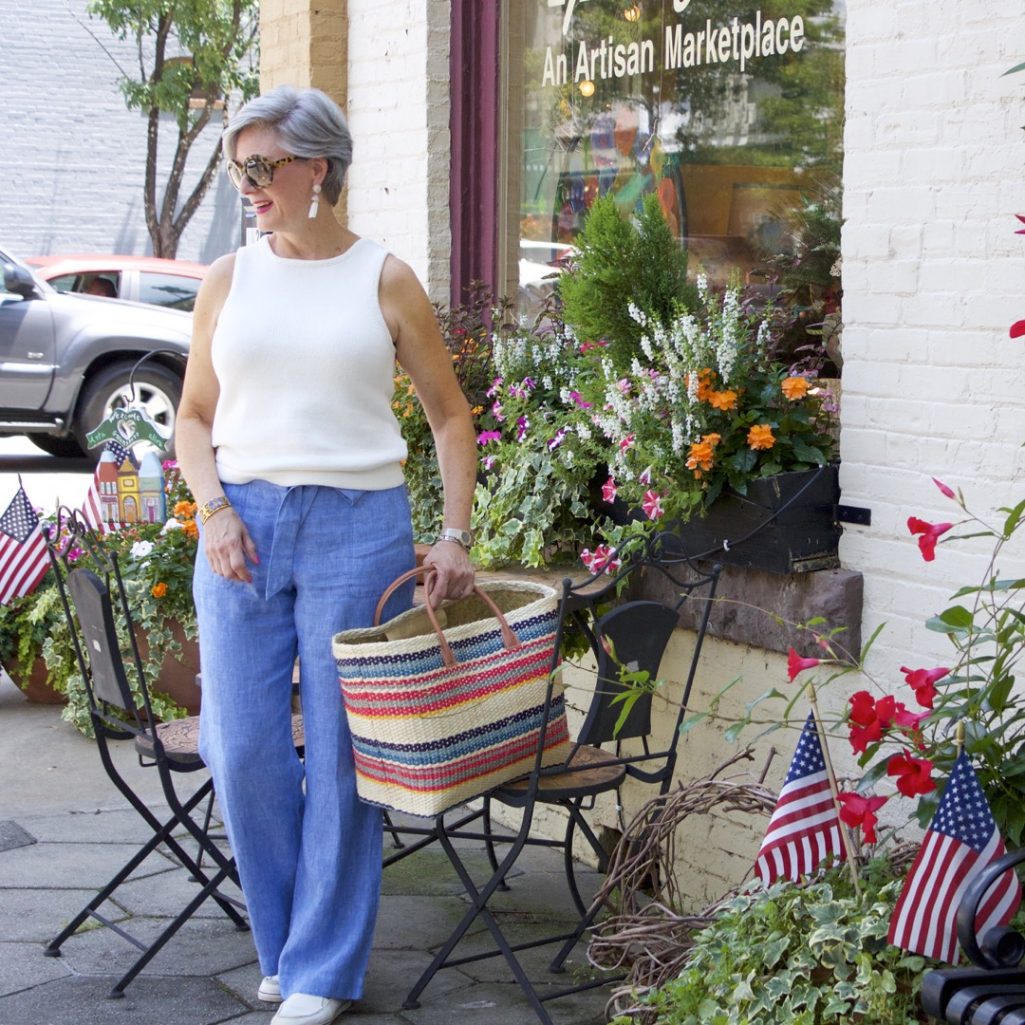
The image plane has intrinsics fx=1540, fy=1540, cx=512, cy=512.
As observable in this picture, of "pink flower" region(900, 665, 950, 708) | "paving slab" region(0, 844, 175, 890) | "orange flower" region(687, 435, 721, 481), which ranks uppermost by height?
"orange flower" region(687, 435, 721, 481)

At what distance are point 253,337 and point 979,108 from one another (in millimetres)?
1550

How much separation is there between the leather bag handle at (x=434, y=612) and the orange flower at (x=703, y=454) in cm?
64

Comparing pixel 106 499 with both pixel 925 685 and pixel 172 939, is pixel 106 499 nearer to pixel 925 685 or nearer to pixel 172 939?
pixel 172 939

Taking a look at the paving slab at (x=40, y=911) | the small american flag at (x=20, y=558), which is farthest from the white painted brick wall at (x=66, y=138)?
the paving slab at (x=40, y=911)

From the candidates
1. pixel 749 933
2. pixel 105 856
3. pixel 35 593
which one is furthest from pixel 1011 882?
pixel 35 593

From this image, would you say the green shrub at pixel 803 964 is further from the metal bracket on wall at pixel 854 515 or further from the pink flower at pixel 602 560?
the pink flower at pixel 602 560

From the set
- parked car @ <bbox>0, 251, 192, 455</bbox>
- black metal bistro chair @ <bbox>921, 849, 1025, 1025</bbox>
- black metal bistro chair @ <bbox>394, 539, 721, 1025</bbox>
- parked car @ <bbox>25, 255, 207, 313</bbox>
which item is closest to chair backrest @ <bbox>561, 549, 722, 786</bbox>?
black metal bistro chair @ <bbox>394, 539, 721, 1025</bbox>

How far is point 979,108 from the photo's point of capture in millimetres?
3141

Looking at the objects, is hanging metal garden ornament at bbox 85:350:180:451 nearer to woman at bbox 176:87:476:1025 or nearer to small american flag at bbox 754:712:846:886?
woman at bbox 176:87:476:1025

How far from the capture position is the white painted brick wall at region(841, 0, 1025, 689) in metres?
3.11

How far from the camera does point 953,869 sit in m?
2.38

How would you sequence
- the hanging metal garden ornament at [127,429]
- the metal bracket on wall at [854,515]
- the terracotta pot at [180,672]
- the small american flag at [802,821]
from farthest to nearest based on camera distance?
the hanging metal garden ornament at [127,429] → the terracotta pot at [180,672] → the metal bracket on wall at [854,515] → the small american flag at [802,821]

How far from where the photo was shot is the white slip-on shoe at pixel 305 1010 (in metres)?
3.18

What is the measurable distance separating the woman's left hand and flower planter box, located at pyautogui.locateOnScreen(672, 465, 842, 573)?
704 mm
